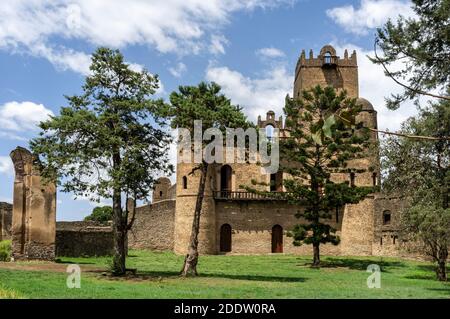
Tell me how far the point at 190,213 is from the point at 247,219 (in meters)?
4.28

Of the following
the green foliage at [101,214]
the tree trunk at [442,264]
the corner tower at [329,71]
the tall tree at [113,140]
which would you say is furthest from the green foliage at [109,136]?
the green foliage at [101,214]

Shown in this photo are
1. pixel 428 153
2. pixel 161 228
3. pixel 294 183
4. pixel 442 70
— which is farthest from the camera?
pixel 161 228

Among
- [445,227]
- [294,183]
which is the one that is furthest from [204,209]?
[445,227]

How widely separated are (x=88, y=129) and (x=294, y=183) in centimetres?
1334

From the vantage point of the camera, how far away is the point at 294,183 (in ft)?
95.3

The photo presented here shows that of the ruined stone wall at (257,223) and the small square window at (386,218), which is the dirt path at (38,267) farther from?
the small square window at (386,218)


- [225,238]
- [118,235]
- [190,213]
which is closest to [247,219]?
[225,238]

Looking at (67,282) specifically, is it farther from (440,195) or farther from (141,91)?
(440,195)

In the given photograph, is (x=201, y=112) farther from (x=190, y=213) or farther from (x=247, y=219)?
(x=247, y=219)

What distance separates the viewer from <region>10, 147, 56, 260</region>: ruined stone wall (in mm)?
23047

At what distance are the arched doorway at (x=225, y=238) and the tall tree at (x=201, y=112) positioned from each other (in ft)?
54.9

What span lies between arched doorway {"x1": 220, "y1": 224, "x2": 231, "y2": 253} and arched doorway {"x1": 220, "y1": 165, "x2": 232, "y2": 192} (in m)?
2.99

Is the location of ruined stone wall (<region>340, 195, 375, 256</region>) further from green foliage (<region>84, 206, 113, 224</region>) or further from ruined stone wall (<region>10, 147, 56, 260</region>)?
green foliage (<region>84, 206, 113, 224</region>)

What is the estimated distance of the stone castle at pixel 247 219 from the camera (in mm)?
35562
